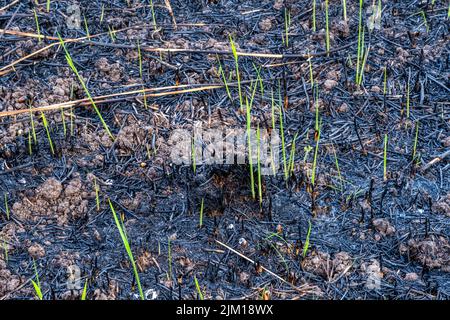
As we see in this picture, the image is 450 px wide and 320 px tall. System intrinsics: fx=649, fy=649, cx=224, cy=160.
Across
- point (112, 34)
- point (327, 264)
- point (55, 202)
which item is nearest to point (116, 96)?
point (112, 34)

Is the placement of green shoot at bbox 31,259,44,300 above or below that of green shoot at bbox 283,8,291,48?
below

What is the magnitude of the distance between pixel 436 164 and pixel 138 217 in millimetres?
1366

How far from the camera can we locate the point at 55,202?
2.83 meters

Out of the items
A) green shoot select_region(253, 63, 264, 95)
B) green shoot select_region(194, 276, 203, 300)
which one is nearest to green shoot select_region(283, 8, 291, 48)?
green shoot select_region(253, 63, 264, 95)

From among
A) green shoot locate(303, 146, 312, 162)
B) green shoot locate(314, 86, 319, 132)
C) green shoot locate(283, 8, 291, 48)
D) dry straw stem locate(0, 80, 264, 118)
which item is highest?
green shoot locate(283, 8, 291, 48)

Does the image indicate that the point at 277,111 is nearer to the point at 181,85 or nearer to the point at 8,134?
the point at 181,85

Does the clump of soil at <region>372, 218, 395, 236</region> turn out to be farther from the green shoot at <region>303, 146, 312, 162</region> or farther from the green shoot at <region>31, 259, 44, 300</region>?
the green shoot at <region>31, 259, 44, 300</region>

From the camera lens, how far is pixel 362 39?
349 centimetres

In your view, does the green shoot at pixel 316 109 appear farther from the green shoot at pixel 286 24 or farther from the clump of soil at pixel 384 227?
the clump of soil at pixel 384 227

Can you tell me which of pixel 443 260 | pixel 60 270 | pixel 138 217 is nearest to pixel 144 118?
pixel 138 217

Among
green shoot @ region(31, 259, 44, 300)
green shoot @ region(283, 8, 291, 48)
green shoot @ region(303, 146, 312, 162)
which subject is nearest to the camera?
green shoot @ region(31, 259, 44, 300)

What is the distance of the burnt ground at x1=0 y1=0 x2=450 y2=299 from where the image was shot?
102 inches

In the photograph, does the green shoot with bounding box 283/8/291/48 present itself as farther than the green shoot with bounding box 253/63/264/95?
Yes

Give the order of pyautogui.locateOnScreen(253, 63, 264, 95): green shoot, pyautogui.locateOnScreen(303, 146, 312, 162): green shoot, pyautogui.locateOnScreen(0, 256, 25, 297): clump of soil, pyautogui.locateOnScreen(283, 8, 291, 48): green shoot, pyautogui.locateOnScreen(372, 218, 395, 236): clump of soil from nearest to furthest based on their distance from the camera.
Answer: pyautogui.locateOnScreen(0, 256, 25, 297): clump of soil
pyautogui.locateOnScreen(372, 218, 395, 236): clump of soil
pyautogui.locateOnScreen(303, 146, 312, 162): green shoot
pyautogui.locateOnScreen(253, 63, 264, 95): green shoot
pyautogui.locateOnScreen(283, 8, 291, 48): green shoot
